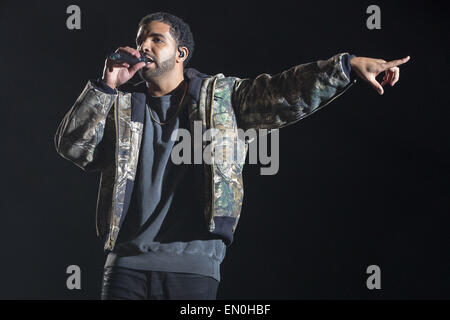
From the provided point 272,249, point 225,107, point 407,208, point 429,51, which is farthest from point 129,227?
point 429,51

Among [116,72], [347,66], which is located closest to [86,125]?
[116,72]

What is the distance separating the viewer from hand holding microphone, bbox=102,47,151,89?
1.69 m

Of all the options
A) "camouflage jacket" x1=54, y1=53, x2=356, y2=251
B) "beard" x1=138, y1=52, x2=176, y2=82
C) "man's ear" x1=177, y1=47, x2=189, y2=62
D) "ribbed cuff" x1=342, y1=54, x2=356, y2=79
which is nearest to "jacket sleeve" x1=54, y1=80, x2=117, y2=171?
"camouflage jacket" x1=54, y1=53, x2=356, y2=251

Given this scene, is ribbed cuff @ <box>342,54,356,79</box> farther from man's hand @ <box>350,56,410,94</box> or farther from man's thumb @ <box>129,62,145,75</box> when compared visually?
man's thumb @ <box>129,62,145,75</box>

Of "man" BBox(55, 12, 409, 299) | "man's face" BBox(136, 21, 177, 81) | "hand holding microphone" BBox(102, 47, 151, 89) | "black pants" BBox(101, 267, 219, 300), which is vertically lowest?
"black pants" BBox(101, 267, 219, 300)

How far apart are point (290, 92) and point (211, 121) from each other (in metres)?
0.22

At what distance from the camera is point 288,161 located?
2.21 meters

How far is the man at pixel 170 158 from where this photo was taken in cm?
158

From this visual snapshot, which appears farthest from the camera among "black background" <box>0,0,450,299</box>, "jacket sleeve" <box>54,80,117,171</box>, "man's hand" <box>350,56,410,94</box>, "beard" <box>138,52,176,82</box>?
"black background" <box>0,0,450,299</box>

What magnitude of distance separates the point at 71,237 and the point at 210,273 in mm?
859

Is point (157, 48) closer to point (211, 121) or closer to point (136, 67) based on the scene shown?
point (136, 67)

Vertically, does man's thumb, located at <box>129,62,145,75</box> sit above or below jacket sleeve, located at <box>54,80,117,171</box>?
above

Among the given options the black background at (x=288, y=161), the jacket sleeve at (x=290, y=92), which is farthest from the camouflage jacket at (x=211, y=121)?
the black background at (x=288, y=161)

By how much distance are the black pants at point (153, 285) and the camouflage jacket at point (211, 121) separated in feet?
0.28
